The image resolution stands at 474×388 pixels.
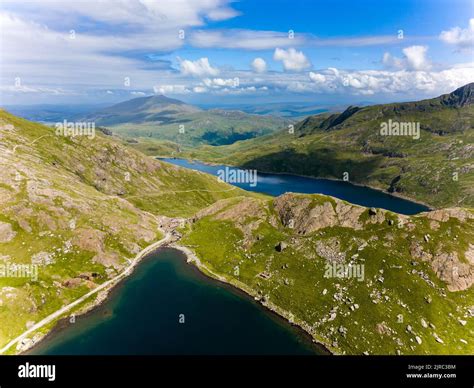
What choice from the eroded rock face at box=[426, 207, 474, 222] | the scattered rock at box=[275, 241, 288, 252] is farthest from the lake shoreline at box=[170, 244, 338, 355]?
the eroded rock face at box=[426, 207, 474, 222]

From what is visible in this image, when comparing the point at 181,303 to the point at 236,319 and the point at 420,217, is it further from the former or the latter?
the point at 420,217

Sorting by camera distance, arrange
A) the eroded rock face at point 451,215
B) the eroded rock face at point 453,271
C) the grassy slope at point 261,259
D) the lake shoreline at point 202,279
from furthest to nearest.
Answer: the eroded rock face at point 451,215 < the eroded rock face at point 453,271 < the grassy slope at point 261,259 < the lake shoreline at point 202,279

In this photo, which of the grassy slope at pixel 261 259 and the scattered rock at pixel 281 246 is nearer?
the grassy slope at pixel 261 259

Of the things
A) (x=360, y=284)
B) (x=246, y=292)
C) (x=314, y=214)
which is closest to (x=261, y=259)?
(x=246, y=292)

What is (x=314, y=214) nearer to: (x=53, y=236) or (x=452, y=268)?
(x=452, y=268)

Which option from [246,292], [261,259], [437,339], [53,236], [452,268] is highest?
[53,236]

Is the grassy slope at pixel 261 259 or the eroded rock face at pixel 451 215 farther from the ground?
the eroded rock face at pixel 451 215

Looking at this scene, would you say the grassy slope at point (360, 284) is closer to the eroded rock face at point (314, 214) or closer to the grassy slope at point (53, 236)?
the eroded rock face at point (314, 214)

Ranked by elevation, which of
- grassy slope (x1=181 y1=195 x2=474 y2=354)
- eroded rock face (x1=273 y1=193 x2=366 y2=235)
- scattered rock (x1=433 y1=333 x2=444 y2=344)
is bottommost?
scattered rock (x1=433 y1=333 x2=444 y2=344)

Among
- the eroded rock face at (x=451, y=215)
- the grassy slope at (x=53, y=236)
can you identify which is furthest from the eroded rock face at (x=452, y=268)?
the grassy slope at (x=53, y=236)

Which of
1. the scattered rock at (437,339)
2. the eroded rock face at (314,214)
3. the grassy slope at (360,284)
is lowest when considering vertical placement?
the scattered rock at (437,339)

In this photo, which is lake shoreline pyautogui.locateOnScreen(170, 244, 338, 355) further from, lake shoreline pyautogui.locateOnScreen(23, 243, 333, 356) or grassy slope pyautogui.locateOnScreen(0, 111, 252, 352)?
grassy slope pyautogui.locateOnScreen(0, 111, 252, 352)

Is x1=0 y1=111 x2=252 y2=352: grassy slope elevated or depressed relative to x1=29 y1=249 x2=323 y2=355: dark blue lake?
elevated
